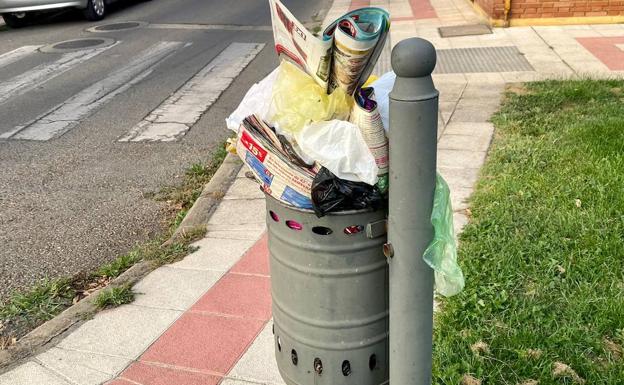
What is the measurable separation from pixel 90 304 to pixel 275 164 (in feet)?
7.22

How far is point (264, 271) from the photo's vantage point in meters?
4.29

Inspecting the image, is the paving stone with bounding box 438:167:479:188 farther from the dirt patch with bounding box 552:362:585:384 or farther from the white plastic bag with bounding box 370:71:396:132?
the white plastic bag with bounding box 370:71:396:132

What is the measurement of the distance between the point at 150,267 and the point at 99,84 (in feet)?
18.6

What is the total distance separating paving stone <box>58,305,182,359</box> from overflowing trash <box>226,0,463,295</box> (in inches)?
64.9

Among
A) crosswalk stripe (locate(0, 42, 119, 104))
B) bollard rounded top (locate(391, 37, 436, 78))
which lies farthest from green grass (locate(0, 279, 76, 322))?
crosswalk stripe (locate(0, 42, 119, 104))

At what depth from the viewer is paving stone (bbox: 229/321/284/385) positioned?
3261 mm

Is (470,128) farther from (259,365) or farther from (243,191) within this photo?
(259,365)

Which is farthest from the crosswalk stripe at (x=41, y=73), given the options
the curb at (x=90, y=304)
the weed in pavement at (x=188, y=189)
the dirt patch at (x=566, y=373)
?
the dirt patch at (x=566, y=373)

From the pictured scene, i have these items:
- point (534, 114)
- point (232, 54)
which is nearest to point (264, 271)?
point (534, 114)

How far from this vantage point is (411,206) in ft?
6.88

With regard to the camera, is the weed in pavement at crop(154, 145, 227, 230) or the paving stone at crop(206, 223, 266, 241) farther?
the weed in pavement at crop(154, 145, 227, 230)

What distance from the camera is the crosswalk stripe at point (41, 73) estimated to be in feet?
29.9

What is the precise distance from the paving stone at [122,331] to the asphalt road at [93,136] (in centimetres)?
89

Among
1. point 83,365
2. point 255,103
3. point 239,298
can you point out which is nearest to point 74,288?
point 83,365
